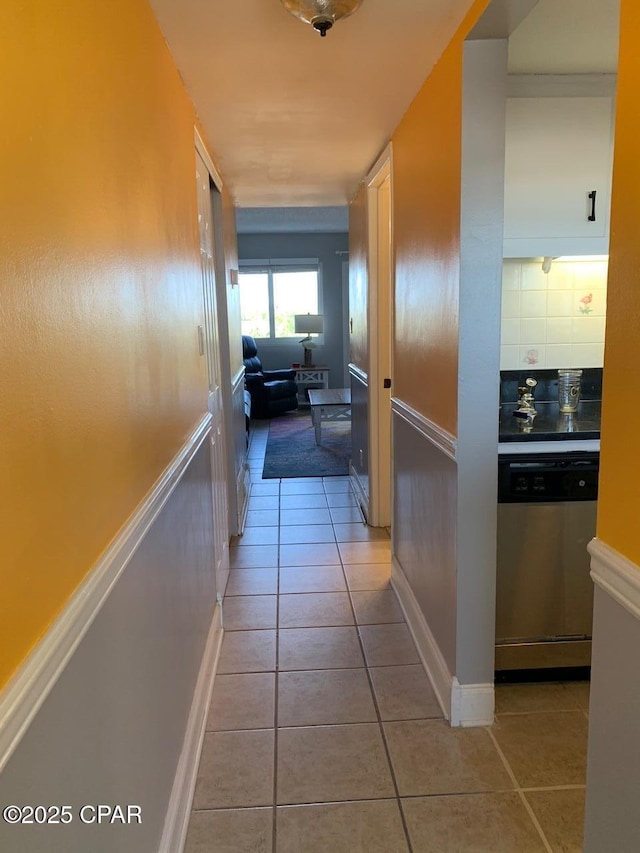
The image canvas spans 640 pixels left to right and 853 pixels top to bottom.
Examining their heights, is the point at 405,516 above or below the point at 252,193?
below

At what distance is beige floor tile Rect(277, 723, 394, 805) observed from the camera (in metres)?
1.76

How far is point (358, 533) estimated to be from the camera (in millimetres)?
3828

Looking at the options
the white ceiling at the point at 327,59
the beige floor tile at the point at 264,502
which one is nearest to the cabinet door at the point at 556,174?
the white ceiling at the point at 327,59

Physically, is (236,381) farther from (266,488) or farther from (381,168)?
(381,168)

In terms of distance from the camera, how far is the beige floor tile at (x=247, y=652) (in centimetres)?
241

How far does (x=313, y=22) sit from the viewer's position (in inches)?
59.6

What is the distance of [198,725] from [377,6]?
2.14 m

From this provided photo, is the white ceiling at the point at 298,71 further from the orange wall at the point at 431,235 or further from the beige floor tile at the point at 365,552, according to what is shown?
the beige floor tile at the point at 365,552

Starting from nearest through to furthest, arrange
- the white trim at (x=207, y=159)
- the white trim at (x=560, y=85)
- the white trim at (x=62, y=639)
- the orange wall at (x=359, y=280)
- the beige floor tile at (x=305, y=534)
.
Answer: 1. the white trim at (x=62, y=639)
2. the white trim at (x=560, y=85)
3. the white trim at (x=207, y=159)
4. the beige floor tile at (x=305, y=534)
5. the orange wall at (x=359, y=280)

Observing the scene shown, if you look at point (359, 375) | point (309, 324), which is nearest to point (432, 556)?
point (359, 375)

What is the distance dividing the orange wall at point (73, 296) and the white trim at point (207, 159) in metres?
0.78

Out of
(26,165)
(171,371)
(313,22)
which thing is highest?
(313,22)

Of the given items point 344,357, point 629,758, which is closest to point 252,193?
point 629,758

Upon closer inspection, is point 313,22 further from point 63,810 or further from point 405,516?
point 405,516
